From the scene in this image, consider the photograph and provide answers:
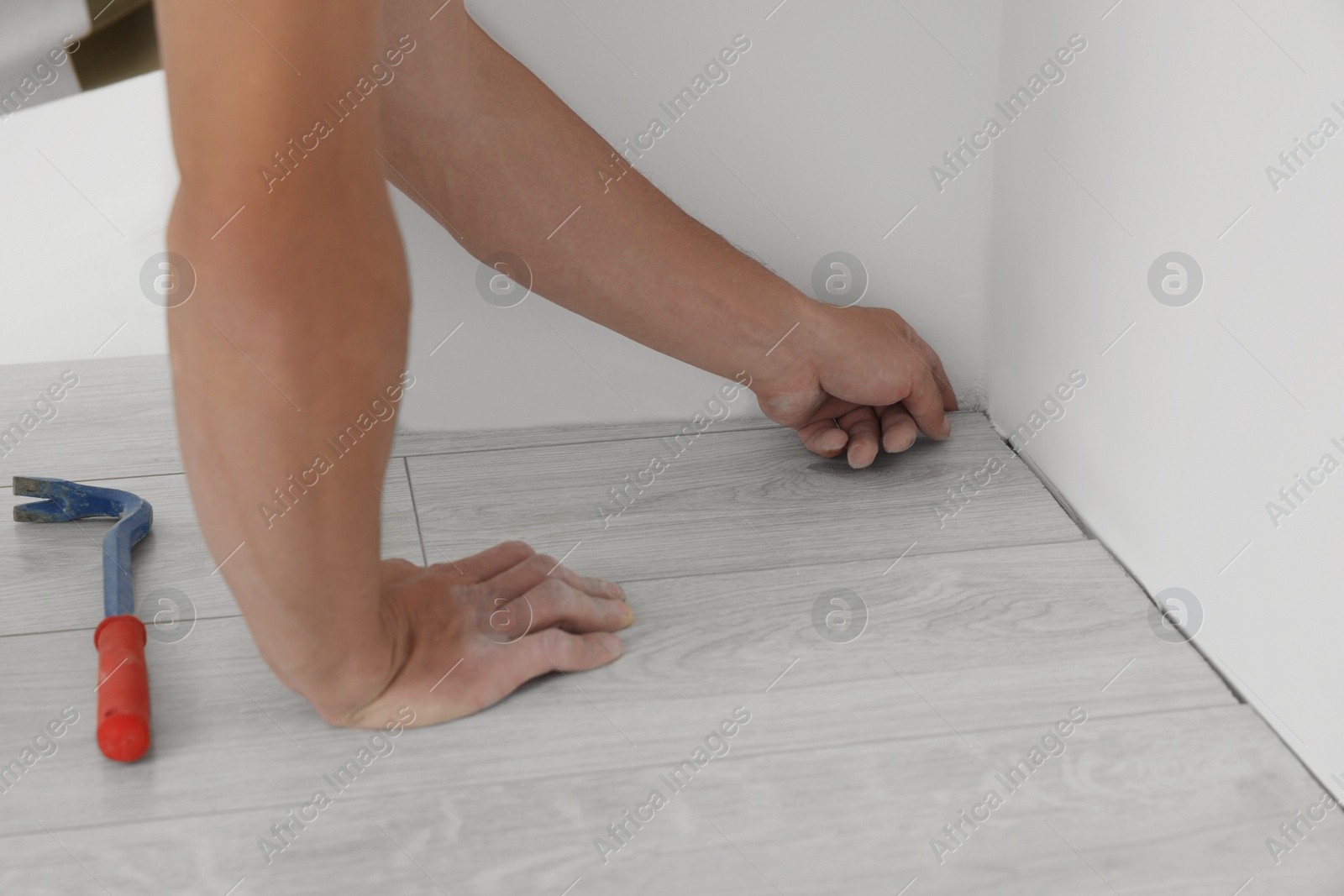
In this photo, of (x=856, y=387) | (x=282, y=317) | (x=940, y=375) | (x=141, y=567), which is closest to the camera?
(x=282, y=317)

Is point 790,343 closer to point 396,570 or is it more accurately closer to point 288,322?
point 396,570

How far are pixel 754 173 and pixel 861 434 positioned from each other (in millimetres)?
284

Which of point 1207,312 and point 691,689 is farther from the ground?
point 1207,312

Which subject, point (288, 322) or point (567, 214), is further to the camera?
point (567, 214)

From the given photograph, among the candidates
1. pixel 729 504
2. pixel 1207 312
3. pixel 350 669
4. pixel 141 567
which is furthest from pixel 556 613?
pixel 1207 312

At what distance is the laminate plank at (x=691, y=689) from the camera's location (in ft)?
2.52

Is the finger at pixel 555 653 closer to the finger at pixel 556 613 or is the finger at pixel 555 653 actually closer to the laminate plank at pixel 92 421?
the finger at pixel 556 613

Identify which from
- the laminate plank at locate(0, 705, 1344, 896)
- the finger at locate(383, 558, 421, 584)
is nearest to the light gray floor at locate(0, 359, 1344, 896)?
the laminate plank at locate(0, 705, 1344, 896)

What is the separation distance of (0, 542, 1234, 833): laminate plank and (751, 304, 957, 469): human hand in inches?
8.8

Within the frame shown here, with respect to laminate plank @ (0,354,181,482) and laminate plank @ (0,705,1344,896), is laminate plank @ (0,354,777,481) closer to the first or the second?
laminate plank @ (0,354,181,482)

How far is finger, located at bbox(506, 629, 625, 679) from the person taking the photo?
831mm

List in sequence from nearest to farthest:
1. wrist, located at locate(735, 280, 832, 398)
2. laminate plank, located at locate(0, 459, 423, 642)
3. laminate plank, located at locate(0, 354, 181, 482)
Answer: laminate plank, located at locate(0, 459, 423, 642), wrist, located at locate(735, 280, 832, 398), laminate plank, located at locate(0, 354, 181, 482)

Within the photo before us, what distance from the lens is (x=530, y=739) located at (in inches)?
31.2

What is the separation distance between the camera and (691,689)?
836mm
